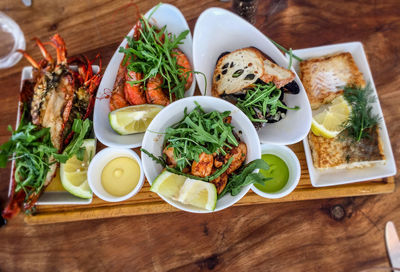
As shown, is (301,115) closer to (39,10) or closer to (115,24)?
(115,24)

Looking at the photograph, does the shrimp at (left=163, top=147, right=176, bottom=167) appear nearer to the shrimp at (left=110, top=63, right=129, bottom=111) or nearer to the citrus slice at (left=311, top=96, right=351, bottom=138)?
the shrimp at (left=110, top=63, right=129, bottom=111)

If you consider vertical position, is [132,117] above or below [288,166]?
above

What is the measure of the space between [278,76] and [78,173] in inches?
47.0

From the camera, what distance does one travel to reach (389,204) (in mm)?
1662

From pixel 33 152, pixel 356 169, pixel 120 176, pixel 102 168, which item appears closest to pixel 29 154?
pixel 33 152

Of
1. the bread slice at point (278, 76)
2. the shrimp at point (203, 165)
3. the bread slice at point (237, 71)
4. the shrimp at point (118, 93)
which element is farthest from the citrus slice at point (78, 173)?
the bread slice at point (278, 76)

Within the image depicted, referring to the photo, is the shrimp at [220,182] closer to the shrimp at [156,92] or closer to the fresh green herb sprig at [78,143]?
the shrimp at [156,92]

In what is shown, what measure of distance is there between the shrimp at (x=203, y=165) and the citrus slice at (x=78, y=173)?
652 millimetres

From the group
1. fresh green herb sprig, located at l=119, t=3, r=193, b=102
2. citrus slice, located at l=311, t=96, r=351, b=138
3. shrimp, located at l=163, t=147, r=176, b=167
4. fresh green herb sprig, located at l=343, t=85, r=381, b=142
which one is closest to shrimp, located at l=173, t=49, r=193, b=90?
fresh green herb sprig, located at l=119, t=3, r=193, b=102

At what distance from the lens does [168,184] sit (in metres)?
1.25

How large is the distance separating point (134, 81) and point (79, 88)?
0.45m

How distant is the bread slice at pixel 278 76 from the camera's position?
51.9 inches

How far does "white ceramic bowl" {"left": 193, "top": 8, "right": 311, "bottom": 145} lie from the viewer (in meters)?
1.35

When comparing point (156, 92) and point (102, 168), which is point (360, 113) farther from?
point (102, 168)
